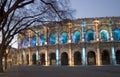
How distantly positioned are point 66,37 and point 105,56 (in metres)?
11.1

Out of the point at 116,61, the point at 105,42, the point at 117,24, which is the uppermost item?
the point at 117,24

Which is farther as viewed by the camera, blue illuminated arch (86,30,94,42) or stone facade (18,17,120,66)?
blue illuminated arch (86,30,94,42)

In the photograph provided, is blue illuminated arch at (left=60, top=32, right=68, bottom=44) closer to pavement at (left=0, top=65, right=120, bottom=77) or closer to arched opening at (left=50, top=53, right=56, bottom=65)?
arched opening at (left=50, top=53, right=56, bottom=65)

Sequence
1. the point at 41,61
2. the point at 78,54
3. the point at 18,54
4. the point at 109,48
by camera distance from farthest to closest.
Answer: the point at 18,54 → the point at 41,61 → the point at 78,54 → the point at 109,48

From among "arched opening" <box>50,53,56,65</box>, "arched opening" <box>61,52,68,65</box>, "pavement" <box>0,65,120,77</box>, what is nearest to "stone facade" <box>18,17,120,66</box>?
"arched opening" <box>61,52,68,65</box>

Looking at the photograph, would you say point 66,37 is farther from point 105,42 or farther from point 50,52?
point 105,42

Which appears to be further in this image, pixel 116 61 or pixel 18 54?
pixel 18 54

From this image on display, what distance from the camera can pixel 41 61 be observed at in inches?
2901

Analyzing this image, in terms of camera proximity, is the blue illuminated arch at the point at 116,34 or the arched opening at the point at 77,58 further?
the arched opening at the point at 77,58

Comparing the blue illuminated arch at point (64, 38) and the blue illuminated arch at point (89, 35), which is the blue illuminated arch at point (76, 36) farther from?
the blue illuminated arch at point (89, 35)

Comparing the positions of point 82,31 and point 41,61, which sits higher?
point 82,31

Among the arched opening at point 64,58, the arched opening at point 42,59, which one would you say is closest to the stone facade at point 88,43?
the arched opening at point 64,58

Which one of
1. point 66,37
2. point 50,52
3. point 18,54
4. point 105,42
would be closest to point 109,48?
point 105,42

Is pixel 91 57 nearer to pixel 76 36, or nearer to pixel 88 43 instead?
pixel 88 43
